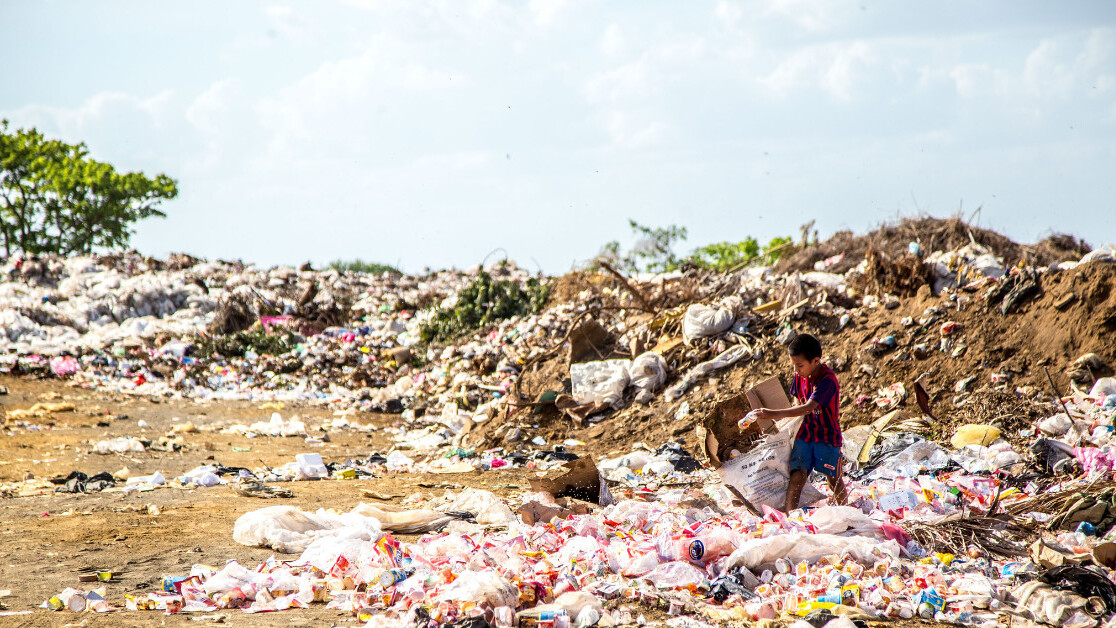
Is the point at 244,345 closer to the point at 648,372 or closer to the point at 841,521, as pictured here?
the point at 648,372

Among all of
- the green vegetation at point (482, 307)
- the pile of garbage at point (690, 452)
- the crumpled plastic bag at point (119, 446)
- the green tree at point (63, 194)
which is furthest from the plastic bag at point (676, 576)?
the green tree at point (63, 194)

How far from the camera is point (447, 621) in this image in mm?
3191

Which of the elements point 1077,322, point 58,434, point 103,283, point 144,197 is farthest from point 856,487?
point 144,197

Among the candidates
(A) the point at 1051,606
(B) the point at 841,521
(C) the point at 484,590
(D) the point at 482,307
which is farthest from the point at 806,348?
(D) the point at 482,307

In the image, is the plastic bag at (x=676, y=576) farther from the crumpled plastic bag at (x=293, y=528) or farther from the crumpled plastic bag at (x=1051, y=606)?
the crumpled plastic bag at (x=293, y=528)

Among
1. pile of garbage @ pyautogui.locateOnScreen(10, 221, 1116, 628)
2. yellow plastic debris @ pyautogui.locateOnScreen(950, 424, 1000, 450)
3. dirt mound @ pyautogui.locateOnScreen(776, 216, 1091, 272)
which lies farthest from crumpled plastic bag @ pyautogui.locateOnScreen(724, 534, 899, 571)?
dirt mound @ pyautogui.locateOnScreen(776, 216, 1091, 272)

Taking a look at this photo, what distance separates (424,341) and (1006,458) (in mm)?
9398

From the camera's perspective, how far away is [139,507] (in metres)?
5.53

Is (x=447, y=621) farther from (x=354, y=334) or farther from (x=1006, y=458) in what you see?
(x=354, y=334)

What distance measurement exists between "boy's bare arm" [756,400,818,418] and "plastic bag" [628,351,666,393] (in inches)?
159

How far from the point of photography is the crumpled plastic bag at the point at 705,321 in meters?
8.50

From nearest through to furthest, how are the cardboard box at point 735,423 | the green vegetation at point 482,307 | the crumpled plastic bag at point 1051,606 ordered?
the crumpled plastic bag at point 1051,606 < the cardboard box at point 735,423 < the green vegetation at point 482,307

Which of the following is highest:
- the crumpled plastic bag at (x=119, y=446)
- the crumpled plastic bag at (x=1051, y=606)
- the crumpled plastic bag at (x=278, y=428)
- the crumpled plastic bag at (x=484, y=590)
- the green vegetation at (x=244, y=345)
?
the green vegetation at (x=244, y=345)

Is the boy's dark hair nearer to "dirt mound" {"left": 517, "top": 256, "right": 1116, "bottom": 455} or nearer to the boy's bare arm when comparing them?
the boy's bare arm
